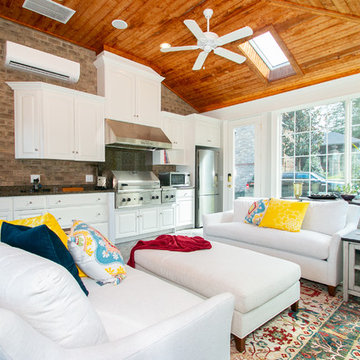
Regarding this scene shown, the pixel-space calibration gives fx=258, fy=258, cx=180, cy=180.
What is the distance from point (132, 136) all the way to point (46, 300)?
378 cm

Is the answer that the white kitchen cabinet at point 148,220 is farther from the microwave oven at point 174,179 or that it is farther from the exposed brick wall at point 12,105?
the exposed brick wall at point 12,105

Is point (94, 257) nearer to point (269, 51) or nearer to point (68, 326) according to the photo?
point (68, 326)

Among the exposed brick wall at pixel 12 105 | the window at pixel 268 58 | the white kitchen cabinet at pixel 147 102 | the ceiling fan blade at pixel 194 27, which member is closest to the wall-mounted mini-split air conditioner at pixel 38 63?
the exposed brick wall at pixel 12 105

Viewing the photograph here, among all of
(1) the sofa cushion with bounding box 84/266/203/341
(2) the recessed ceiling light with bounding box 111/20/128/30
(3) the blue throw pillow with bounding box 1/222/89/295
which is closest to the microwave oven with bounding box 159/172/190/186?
(2) the recessed ceiling light with bounding box 111/20/128/30

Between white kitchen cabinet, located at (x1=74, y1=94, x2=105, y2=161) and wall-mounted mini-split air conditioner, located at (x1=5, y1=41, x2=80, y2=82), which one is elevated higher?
wall-mounted mini-split air conditioner, located at (x1=5, y1=41, x2=80, y2=82)

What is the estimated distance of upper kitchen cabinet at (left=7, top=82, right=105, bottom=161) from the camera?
3.64 m

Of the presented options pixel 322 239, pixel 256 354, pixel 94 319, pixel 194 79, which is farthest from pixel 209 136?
pixel 94 319

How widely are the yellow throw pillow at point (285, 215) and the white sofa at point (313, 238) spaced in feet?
0.25

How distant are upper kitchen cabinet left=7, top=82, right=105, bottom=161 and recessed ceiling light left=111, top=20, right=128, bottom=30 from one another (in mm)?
1077

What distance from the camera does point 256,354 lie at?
163cm

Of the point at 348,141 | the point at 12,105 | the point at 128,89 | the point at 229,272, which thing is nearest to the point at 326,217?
the point at 229,272

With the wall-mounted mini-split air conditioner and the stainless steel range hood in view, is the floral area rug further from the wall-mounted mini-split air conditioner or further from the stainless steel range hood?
the wall-mounted mini-split air conditioner

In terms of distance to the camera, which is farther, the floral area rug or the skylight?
the skylight

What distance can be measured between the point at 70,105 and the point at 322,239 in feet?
12.4
